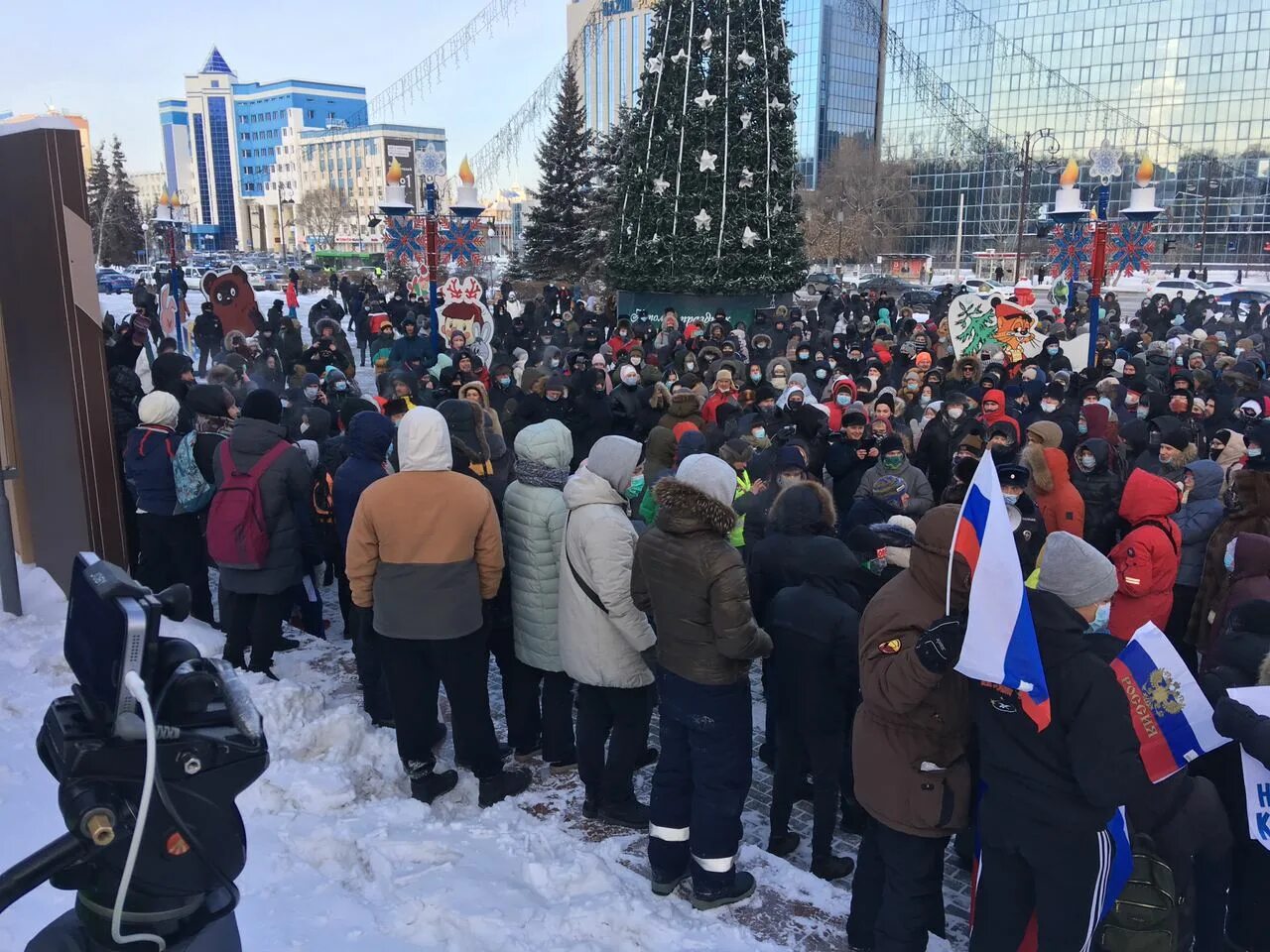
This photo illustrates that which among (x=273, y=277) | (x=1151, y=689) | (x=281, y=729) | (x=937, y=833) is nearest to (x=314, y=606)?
(x=281, y=729)

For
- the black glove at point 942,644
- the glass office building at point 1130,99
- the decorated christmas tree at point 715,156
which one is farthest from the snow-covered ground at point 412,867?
the glass office building at point 1130,99

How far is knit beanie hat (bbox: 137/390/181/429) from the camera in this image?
6223mm

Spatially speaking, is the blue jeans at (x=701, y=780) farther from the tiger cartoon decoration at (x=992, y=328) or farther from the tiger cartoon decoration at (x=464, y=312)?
the tiger cartoon decoration at (x=464, y=312)

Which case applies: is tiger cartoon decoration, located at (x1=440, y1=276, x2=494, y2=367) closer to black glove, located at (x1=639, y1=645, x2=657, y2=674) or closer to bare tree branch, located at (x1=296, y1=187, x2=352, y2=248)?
black glove, located at (x1=639, y1=645, x2=657, y2=674)

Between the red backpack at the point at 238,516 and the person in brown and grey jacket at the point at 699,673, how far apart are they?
2712mm

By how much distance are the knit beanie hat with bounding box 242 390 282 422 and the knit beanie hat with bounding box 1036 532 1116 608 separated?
446cm

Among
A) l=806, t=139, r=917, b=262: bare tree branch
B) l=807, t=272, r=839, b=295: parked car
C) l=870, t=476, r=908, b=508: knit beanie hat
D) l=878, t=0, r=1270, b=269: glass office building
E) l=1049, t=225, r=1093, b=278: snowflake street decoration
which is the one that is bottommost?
l=870, t=476, r=908, b=508: knit beanie hat

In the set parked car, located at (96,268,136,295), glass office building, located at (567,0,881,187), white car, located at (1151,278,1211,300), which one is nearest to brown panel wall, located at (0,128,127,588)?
white car, located at (1151,278,1211,300)

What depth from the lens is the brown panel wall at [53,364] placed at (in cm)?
646

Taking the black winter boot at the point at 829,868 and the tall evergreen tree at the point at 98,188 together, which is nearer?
the black winter boot at the point at 829,868

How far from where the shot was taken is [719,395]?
31.5 feet

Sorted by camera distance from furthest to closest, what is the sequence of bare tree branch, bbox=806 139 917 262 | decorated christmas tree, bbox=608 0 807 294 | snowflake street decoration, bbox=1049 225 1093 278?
bare tree branch, bbox=806 139 917 262
decorated christmas tree, bbox=608 0 807 294
snowflake street decoration, bbox=1049 225 1093 278

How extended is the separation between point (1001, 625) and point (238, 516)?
4479 mm

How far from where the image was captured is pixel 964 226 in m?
77.1
